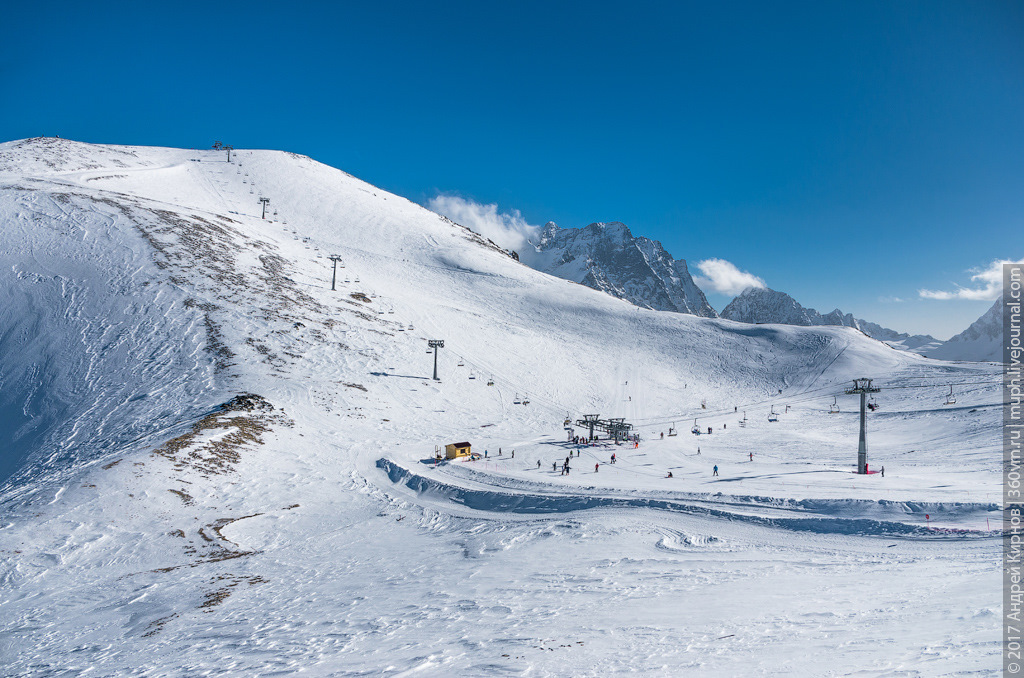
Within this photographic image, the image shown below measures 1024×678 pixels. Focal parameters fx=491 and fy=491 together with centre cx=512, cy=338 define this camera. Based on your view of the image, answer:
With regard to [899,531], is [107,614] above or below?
below

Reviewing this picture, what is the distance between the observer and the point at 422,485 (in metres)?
30.4

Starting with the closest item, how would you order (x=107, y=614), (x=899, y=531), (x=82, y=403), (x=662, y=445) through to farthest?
(x=107, y=614) → (x=899, y=531) → (x=82, y=403) → (x=662, y=445)

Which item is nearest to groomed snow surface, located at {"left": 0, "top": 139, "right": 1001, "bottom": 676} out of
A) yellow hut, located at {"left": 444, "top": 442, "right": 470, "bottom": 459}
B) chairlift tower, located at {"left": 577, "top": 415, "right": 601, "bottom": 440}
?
yellow hut, located at {"left": 444, "top": 442, "right": 470, "bottom": 459}

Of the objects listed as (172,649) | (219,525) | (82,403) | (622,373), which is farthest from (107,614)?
(622,373)

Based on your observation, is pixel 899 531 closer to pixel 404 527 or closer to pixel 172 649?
pixel 404 527

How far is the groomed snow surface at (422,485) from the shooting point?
12.5 meters

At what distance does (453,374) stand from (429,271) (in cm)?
4150

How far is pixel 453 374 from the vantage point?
2213 inches

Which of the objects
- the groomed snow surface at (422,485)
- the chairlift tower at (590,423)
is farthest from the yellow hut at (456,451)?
the chairlift tower at (590,423)

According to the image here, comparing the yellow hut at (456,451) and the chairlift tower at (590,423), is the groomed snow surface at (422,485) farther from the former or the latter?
the chairlift tower at (590,423)

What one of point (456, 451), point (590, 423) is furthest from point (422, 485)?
point (590, 423)

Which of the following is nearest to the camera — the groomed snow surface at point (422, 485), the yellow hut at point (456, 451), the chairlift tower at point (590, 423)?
the groomed snow surface at point (422, 485)

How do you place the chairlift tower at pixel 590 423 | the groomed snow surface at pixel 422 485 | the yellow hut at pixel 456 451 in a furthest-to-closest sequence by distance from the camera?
the chairlift tower at pixel 590 423
the yellow hut at pixel 456 451
the groomed snow surface at pixel 422 485

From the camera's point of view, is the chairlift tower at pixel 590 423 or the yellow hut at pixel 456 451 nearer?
the yellow hut at pixel 456 451
